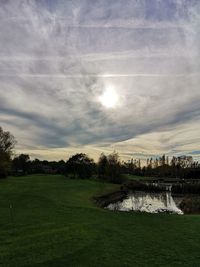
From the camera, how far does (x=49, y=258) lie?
11.5 metres

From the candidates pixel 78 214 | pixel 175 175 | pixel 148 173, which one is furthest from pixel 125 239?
pixel 148 173

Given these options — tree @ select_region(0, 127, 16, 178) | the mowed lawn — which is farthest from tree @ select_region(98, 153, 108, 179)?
the mowed lawn

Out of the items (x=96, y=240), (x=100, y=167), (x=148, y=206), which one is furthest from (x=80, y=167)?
(x=96, y=240)

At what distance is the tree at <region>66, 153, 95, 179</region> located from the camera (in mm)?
97312

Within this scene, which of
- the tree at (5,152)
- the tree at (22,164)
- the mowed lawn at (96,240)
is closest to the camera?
the mowed lawn at (96,240)

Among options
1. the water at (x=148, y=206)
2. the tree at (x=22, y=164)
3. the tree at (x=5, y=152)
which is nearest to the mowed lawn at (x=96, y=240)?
the water at (x=148, y=206)

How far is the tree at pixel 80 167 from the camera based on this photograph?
97312 millimetres

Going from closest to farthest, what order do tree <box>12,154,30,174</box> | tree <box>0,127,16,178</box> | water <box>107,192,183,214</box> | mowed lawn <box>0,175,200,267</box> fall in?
mowed lawn <box>0,175,200,267</box>
water <box>107,192,183,214</box>
tree <box>0,127,16,178</box>
tree <box>12,154,30,174</box>

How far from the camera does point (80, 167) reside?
97.9m

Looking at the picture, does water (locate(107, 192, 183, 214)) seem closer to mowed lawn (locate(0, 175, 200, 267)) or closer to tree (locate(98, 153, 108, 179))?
mowed lawn (locate(0, 175, 200, 267))

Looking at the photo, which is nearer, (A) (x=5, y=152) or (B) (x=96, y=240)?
(B) (x=96, y=240)

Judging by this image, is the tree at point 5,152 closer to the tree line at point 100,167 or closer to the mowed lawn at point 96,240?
the tree line at point 100,167

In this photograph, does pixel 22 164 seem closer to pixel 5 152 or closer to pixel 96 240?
pixel 5 152

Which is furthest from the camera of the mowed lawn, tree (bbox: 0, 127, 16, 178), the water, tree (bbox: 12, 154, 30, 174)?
tree (bbox: 12, 154, 30, 174)
